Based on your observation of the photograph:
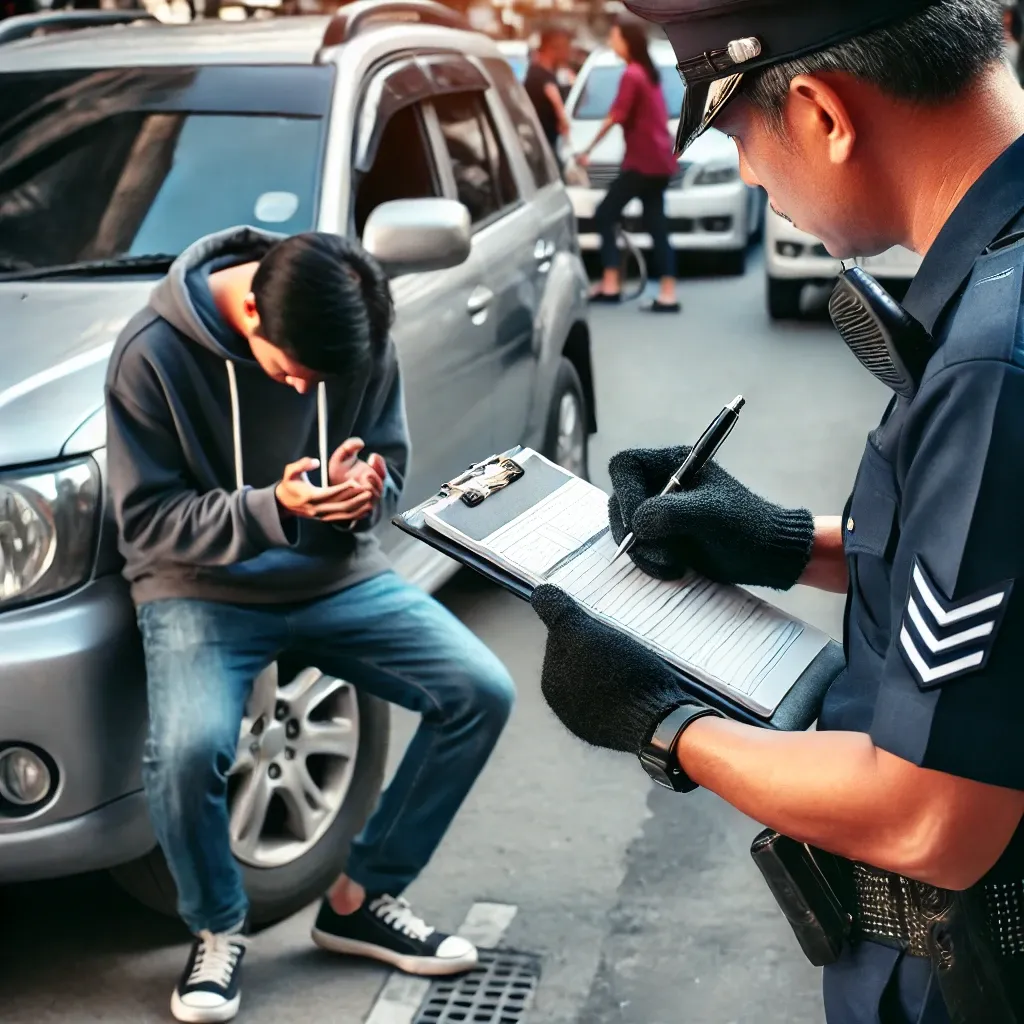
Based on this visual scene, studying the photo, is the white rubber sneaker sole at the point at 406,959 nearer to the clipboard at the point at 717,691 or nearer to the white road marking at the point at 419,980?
the white road marking at the point at 419,980

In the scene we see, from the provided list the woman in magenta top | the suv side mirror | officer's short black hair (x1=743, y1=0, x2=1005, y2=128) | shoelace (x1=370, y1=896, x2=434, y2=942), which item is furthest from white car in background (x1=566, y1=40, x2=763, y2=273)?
officer's short black hair (x1=743, y1=0, x2=1005, y2=128)

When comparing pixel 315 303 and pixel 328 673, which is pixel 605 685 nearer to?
pixel 315 303

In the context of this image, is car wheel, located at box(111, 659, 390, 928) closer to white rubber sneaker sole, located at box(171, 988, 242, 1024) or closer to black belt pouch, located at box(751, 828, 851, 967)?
white rubber sneaker sole, located at box(171, 988, 242, 1024)

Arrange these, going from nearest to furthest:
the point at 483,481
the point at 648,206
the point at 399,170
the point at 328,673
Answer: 1. the point at 483,481
2. the point at 328,673
3. the point at 399,170
4. the point at 648,206

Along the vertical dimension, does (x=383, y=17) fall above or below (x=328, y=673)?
above

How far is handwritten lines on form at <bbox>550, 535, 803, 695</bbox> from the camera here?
175 cm

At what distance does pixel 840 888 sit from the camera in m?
1.60

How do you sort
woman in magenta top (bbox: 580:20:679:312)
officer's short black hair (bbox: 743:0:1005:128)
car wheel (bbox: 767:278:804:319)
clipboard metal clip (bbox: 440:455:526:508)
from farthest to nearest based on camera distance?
woman in magenta top (bbox: 580:20:679:312) < car wheel (bbox: 767:278:804:319) < clipboard metal clip (bbox: 440:455:526:508) < officer's short black hair (bbox: 743:0:1005:128)

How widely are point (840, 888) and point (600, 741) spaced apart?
0.30 m

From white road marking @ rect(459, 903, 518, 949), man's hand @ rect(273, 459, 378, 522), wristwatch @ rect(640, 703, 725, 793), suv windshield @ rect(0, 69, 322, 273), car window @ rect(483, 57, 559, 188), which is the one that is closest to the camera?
wristwatch @ rect(640, 703, 725, 793)

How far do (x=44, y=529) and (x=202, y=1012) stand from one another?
3.49ft

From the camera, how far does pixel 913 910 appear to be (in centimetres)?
152

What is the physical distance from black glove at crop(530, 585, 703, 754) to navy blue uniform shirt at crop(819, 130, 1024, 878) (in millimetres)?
310

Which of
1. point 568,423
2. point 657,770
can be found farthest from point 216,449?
point 568,423
